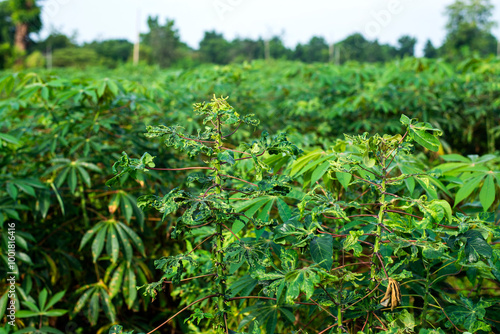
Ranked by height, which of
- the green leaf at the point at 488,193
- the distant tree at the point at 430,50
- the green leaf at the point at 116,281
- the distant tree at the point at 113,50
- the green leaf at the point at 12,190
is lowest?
the green leaf at the point at 116,281

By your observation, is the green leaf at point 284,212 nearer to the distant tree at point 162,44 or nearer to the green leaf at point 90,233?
the green leaf at point 90,233

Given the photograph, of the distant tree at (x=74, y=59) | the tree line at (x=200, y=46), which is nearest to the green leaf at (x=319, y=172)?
the tree line at (x=200, y=46)

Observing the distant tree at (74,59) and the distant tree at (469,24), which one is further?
the distant tree at (74,59)

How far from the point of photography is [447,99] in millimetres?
3309

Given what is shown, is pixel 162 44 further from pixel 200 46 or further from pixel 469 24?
pixel 469 24

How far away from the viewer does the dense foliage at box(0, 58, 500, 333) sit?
2.97 ft

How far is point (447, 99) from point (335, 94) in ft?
3.47

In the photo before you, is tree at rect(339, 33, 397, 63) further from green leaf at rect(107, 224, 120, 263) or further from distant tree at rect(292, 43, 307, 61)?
green leaf at rect(107, 224, 120, 263)

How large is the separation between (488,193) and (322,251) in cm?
75

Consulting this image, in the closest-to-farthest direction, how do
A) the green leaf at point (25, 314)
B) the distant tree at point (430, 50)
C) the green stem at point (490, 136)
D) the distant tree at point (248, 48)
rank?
the green leaf at point (25, 314) → the green stem at point (490, 136) → the distant tree at point (430, 50) → the distant tree at point (248, 48)

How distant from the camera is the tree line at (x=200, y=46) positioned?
18.4 m

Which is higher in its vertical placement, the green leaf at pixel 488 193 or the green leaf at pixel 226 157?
the green leaf at pixel 226 157

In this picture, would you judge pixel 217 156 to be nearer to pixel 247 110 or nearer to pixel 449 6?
pixel 247 110

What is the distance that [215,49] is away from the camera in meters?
37.0
